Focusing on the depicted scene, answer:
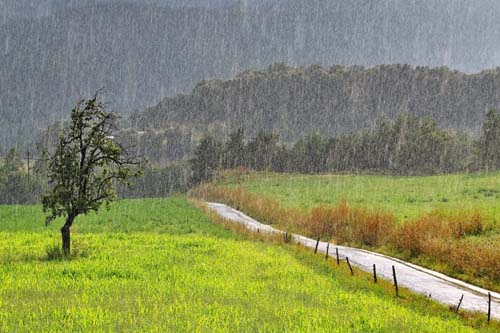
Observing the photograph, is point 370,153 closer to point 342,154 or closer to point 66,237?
point 342,154

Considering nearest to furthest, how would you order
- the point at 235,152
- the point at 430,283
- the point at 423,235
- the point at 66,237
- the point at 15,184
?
the point at 430,283 < the point at 66,237 < the point at 423,235 < the point at 235,152 < the point at 15,184

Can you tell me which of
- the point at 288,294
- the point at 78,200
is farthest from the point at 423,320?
the point at 78,200

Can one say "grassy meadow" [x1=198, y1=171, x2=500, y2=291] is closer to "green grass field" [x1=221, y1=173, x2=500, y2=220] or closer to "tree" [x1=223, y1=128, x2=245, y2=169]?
"green grass field" [x1=221, y1=173, x2=500, y2=220]

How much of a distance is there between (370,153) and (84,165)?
11500cm

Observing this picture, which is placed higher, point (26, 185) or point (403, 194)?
point (403, 194)

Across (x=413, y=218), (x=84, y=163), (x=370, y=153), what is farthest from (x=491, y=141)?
(x=84, y=163)

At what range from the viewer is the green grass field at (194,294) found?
13.0 m

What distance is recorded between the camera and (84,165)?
24453 mm

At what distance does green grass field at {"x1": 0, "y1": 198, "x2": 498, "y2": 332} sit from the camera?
12977 mm

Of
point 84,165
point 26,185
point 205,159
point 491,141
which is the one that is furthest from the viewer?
point 26,185

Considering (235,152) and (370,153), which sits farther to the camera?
(235,152)

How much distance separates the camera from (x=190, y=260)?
75.3 ft

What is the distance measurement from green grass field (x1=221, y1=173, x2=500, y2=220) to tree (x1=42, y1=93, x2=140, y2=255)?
21.8 metres

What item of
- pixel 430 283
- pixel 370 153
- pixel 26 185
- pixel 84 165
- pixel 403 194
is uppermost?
pixel 370 153
